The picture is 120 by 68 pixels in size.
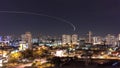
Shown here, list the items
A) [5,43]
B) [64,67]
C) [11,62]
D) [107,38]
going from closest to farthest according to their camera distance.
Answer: [11,62], [64,67], [5,43], [107,38]

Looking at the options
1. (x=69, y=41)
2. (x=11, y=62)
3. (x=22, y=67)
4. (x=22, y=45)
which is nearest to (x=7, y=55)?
(x=11, y=62)

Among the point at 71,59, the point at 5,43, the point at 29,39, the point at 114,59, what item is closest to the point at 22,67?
the point at 71,59

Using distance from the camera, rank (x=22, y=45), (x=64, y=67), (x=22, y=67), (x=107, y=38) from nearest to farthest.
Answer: (x=22, y=67) → (x=64, y=67) → (x=22, y=45) → (x=107, y=38)

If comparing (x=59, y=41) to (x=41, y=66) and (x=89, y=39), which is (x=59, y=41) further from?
(x=41, y=66)

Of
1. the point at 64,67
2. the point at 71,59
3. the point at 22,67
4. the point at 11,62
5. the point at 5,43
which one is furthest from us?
the point at 5,43

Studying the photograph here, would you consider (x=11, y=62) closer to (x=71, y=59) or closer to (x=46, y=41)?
(x=71, y=59)

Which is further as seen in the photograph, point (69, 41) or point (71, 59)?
point (69, 41)

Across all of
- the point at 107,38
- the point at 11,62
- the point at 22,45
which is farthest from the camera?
the point at 107,38

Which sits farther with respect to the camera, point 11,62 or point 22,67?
point 11,62
